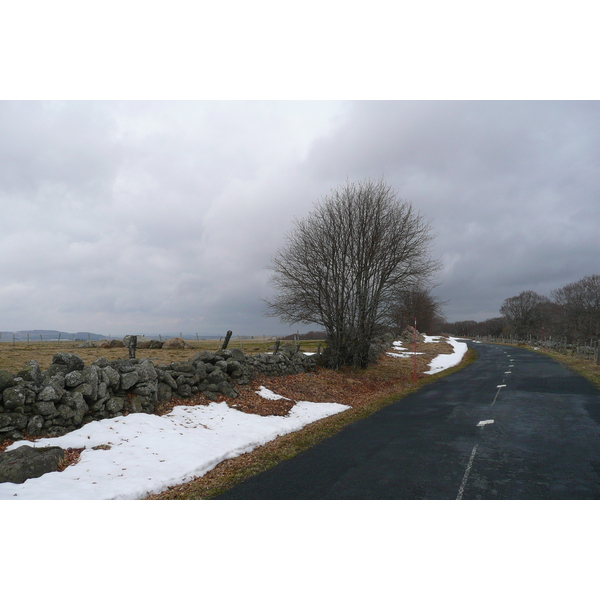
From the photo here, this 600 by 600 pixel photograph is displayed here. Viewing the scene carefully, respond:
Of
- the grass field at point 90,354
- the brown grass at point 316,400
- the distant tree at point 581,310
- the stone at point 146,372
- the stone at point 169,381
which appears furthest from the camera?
the distant tree at point 581,310

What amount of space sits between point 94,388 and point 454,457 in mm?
8066

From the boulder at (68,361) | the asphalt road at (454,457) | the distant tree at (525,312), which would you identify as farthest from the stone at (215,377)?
Result: the distant tree at (525,312)

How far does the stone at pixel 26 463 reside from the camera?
559 cm

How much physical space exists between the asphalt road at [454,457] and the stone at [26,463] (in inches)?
121

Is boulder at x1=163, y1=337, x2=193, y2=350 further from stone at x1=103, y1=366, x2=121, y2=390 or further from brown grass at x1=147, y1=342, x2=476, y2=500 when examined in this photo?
stone at x1=103, y1=366, x2=121, y2=390

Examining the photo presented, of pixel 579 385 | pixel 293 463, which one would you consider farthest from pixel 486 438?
pixel 579 385

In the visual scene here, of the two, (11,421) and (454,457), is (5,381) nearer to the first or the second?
(11,421)

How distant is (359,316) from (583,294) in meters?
65.2

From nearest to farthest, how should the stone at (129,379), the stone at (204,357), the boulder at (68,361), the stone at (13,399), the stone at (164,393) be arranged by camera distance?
the stone at (13,399)
the boulder at (68,361)
the stone at (129,379)
the stone at (164,393)
the stone at (204,357)

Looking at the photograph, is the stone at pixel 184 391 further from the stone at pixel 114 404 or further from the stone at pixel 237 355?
the stone at pixel 237 355

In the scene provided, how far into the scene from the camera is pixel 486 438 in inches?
338

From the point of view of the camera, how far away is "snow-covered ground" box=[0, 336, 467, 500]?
18.6 ft

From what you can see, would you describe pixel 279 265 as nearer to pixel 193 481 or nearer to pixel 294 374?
pixel 294 374

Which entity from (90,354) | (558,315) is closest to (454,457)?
(90,354)
